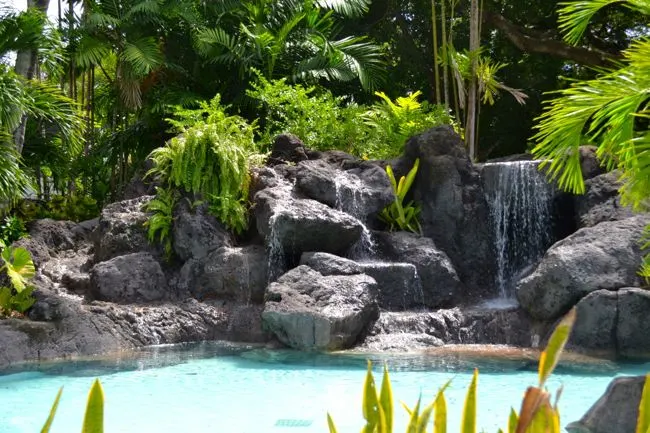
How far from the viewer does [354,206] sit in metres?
11.4

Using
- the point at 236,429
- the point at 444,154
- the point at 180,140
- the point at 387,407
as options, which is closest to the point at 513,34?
the point at 444,154

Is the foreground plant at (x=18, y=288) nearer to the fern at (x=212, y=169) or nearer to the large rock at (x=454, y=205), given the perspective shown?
the fern at (x=212, y=169)

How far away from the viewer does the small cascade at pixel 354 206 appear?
11133 mm

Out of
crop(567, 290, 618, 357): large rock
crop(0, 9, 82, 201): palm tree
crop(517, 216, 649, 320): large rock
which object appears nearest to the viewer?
crop(567, 290, 618, 357): large rock

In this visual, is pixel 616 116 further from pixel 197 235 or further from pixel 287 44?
pixel 287 44

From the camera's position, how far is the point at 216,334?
9914mm

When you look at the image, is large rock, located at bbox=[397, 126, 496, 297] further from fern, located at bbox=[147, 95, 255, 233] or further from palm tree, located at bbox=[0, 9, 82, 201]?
palm tree, located at bbox=[0, 9, 82, 201]

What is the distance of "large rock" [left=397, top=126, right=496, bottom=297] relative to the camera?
11781mm

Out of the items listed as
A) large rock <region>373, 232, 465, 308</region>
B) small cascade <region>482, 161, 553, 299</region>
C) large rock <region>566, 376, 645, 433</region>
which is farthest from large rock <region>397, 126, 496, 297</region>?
large rock <region>566, 376, 645, 433</region>

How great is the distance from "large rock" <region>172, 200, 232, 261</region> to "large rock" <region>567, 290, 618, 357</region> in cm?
468

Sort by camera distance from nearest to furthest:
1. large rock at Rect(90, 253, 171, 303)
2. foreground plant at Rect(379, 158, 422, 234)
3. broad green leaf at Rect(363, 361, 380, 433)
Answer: broad green leaf at Rect(363, 361, 380, 433), large rock at Rect(90, 253, 171, 303), foreground plant at Rect(379, 158, 422, 234)

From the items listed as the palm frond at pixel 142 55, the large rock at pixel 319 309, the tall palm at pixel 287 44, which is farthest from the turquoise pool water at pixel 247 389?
the tall palm at pixel 287 44

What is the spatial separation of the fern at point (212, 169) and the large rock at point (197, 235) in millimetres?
166

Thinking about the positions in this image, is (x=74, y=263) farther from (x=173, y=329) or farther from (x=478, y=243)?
(x=478, y=243)
